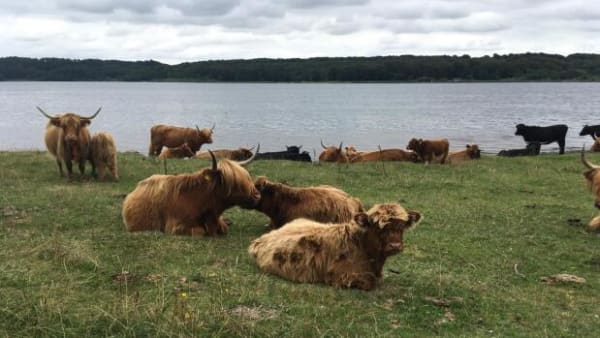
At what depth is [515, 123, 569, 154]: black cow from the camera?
29.2m

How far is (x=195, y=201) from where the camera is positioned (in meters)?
8.21

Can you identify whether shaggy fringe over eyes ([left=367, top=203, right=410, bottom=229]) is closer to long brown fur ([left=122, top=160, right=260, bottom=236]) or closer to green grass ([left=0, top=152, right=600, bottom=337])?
green grass ([left=0, top=152, right=600, bottom=337])

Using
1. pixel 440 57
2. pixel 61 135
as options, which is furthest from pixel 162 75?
pixel 61 135

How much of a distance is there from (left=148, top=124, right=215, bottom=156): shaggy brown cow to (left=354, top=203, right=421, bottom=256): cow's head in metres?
18.4

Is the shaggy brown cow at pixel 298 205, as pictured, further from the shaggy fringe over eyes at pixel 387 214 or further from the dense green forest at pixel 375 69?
the dense green forest at pixel 375 69

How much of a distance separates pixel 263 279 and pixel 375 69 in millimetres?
144429

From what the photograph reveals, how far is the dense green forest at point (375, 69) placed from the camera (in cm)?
14938

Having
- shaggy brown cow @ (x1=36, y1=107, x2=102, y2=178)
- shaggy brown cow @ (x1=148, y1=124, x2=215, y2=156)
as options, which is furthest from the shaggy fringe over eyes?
shaggy brown cow @ (x1=148, y1=124, x2=215, y2=156)

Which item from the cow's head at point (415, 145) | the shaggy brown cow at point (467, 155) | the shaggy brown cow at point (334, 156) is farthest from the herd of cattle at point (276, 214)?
the shaggy brown cow at point (467, 155)

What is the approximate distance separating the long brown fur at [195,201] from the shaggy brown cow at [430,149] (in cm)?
1414

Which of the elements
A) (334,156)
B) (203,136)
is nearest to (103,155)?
(334,156)

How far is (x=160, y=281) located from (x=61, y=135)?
30.3 feet

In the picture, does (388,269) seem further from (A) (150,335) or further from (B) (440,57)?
(B) (440,57)

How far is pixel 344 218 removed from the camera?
28.6ft
